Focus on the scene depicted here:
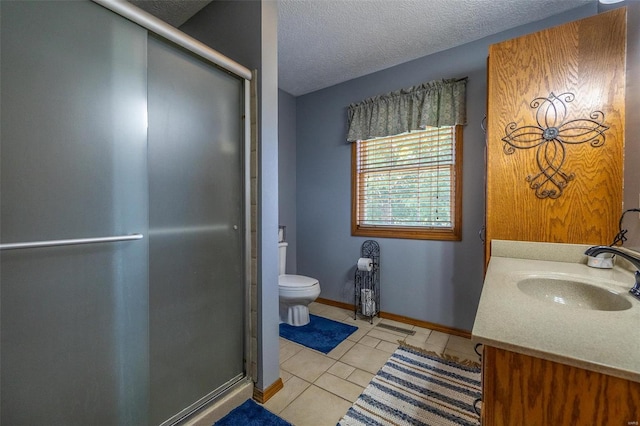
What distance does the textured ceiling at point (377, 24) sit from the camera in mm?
1803

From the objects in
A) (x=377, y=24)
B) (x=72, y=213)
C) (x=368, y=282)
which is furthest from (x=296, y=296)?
(x=377, y=24)

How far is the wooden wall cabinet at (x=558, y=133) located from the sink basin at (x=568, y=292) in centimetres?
52

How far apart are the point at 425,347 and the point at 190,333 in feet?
5.78

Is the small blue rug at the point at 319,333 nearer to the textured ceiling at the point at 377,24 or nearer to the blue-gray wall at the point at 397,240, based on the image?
the blue-gray wall at the point at 397,240

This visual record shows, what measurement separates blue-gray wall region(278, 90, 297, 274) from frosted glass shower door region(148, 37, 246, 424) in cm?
155

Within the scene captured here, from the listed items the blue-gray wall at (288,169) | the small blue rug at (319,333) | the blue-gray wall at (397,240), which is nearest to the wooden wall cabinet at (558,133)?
the blue-gray wall at (397,240)

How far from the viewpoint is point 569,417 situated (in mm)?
547

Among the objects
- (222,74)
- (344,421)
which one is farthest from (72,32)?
(344,421)

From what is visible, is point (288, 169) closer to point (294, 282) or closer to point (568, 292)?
point (294, 282)

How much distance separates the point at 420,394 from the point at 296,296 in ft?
3.78

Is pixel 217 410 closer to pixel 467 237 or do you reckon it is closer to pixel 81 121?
pixel 81 121

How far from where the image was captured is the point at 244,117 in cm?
153

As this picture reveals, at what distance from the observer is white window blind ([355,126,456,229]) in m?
2.38

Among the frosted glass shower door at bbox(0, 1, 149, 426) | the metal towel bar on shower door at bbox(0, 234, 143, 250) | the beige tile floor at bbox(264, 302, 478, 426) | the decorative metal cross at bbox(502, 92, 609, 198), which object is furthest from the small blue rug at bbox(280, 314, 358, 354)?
the decorative metal cross at bbox(502, 92, 609, 198)
